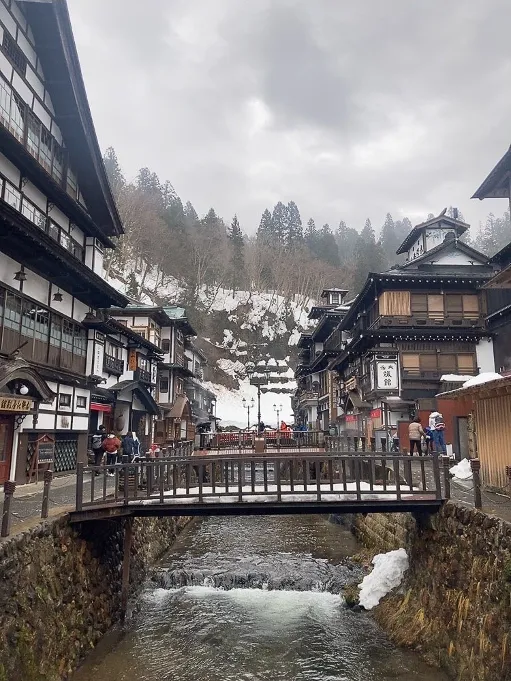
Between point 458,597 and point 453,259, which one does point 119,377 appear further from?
point 458,597

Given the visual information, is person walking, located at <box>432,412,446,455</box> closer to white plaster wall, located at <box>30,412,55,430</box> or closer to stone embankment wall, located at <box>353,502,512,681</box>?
stone embankment wall, located at <box>353,502,512,681</box>

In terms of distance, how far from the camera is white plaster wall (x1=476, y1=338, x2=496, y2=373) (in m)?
31.2

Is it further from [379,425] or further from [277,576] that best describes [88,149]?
[379,425]

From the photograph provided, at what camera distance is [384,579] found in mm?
14281

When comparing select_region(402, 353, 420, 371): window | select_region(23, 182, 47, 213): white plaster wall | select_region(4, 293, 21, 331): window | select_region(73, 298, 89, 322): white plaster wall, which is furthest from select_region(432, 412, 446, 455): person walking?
Answer: select_region(23, 182, 47, 213): white plaster wall

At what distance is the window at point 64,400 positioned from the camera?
20.1m

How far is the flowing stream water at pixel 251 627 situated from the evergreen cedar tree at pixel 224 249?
5181 cm

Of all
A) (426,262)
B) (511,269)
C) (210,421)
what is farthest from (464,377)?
(210,421)

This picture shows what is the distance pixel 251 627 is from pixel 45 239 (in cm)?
1373

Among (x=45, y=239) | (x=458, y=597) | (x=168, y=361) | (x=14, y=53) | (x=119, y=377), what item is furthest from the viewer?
(x=168, y=361)

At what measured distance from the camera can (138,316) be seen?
4056 cm

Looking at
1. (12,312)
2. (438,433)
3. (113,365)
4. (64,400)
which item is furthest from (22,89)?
(438,433)

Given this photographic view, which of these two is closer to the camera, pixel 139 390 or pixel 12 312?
pixel 12 312

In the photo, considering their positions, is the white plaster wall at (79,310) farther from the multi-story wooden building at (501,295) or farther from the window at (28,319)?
the multi-story wooden building at (501,295)
